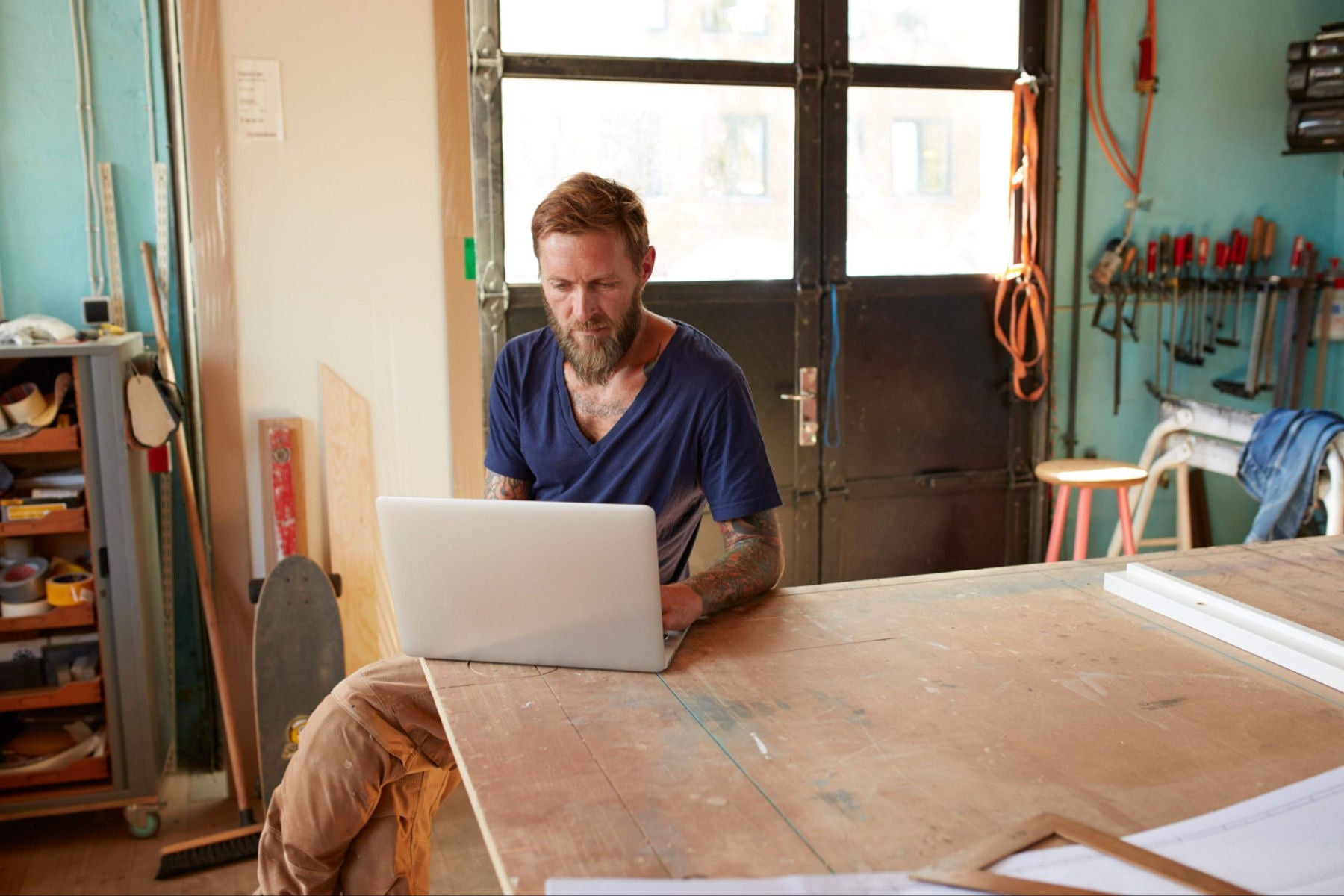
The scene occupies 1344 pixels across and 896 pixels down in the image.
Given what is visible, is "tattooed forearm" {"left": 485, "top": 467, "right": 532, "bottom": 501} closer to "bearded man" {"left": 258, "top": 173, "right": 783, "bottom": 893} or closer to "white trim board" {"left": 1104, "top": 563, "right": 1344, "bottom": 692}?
"bearded man" {"left": 258, "top": 173, "right": 783, "bottom": 893}

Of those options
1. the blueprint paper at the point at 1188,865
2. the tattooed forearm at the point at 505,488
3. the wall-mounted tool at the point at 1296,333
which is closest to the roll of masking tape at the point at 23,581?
the tattooed forearm at the point at 505,488

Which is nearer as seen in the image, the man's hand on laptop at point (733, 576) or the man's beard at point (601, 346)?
the man's hand on laptop at point (733, 576)

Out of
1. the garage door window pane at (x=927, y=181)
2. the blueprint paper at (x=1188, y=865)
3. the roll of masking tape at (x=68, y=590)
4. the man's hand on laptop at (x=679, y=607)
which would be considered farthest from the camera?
the garage door window pane at (x=927, y=181)

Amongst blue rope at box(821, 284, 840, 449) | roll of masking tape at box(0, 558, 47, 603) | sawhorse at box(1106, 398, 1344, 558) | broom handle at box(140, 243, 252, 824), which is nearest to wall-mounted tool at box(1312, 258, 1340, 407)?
sawhorse at box(1106, 398, 1344, 558)

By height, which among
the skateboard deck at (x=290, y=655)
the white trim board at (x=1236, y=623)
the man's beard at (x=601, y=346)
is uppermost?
the man's beard at (x=601, y=346)

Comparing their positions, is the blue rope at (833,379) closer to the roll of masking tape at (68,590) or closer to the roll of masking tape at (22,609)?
the roll of masking tape at (68,590)

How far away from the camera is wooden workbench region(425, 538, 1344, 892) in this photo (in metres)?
1.16

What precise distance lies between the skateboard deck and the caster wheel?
10.4 inches

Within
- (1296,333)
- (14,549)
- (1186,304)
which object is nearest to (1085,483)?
(1186,304)

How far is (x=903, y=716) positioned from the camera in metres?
1.43

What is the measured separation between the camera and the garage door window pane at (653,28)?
10.5 feet

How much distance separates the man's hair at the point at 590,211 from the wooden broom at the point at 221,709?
134 centimetres

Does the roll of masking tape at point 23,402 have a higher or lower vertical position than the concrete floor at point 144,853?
higher

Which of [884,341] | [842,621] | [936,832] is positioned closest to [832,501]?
[884,341]
